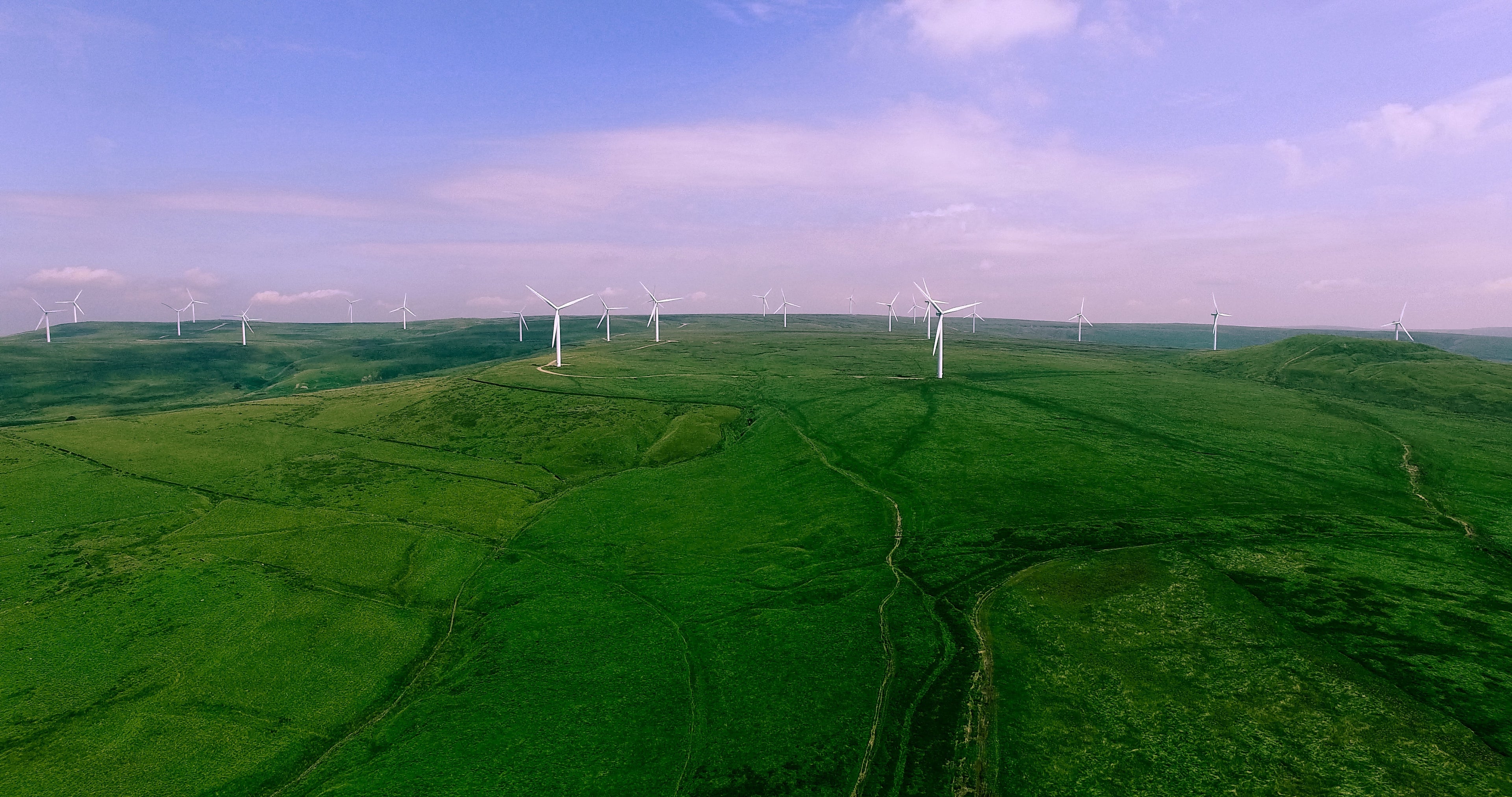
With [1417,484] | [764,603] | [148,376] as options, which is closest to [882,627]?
[764,603]

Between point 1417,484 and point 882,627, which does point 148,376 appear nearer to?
point 882,627

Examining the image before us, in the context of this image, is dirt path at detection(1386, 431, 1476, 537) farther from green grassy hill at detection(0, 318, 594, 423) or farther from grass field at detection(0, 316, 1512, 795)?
green grassy hill at detection(0, 318, 594, 423)

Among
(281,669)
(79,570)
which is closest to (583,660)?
(281,669)

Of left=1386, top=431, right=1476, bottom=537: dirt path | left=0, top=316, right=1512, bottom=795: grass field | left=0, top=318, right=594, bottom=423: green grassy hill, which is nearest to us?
left=0, top=316, right=1512, bottom=795: grass field

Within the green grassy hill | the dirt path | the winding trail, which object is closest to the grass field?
the winding trail

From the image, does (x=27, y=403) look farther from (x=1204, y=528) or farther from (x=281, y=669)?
(x=1204, y=528)

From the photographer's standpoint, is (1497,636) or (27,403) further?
(27,403)

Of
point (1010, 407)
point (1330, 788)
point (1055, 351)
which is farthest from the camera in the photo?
point (1055, 351)
